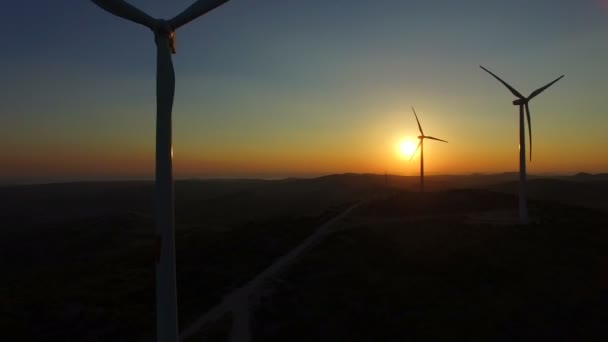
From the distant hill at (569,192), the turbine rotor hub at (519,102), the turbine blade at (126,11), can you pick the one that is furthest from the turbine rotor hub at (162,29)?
the distant hill at (569,192)

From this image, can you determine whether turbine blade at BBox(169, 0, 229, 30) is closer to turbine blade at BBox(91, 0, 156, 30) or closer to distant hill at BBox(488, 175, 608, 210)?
turbine blade at BBox(91, 0, 156, 30)

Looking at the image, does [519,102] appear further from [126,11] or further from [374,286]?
[126,11]

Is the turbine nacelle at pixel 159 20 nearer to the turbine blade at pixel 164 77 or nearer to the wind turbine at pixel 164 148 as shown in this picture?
the wind turbine at pixel 164 148

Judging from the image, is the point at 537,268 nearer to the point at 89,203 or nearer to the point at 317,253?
the point at 317,253

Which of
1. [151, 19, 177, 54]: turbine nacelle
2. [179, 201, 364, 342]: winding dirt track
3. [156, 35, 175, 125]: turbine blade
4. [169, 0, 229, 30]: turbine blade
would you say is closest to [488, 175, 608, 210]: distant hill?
[179, 201, 364, 342]: winding dirt track

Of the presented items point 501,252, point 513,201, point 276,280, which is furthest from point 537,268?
point 513,201

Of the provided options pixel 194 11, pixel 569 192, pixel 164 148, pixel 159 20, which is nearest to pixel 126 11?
pixel 159 20
